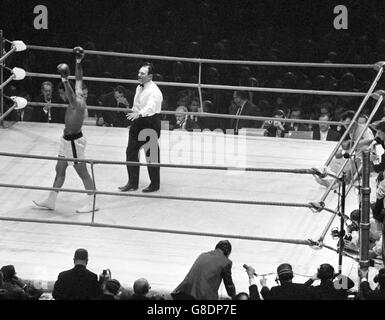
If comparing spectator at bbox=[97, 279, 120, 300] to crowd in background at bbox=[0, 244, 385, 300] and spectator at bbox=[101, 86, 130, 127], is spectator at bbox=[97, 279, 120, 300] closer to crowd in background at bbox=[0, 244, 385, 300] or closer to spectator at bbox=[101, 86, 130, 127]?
crowd in background at bbox=[0, 244, 385, 300]

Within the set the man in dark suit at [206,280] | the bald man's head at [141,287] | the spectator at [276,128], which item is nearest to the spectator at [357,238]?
the man in dark suit at [206,280]

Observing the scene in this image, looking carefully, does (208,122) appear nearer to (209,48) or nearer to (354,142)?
(209,48)

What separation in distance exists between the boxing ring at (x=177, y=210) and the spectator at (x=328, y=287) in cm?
32

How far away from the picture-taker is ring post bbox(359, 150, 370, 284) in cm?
732

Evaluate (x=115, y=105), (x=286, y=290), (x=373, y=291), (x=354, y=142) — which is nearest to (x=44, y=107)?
(x=115, y=105)

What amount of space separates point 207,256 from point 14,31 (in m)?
7.21

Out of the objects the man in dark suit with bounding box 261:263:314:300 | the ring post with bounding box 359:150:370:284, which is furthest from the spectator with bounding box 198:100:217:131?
the man in dark suit with bounding box 261:263:314:300

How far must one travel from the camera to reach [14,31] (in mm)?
13914

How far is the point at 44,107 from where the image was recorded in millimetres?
12469

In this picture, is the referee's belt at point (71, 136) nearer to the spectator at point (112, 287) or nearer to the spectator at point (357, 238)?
the spectator at point (112, 287)

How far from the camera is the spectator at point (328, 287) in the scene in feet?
23.3

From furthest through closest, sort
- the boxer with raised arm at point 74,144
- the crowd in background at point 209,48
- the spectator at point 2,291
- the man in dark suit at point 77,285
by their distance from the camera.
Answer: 1. the crowd in background at point 209,48
2. the boxer with raised arm at point 74,144
3. the man in dark suit at point 77,285
4. the spectator at point 2,291
